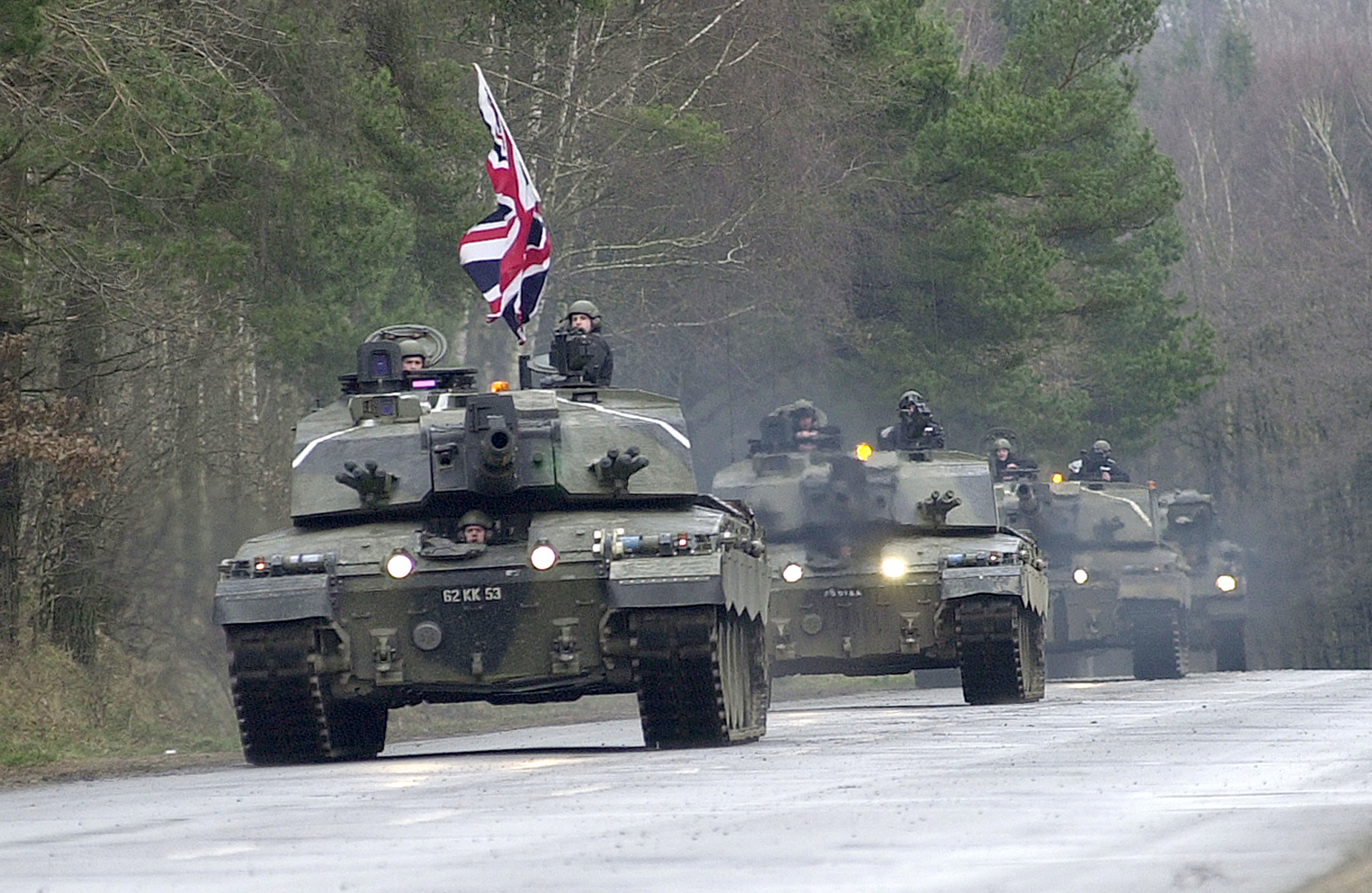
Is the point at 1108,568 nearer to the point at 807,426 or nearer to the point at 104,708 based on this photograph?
the point at 807,426

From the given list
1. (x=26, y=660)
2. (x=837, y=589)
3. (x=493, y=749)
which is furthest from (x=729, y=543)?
(x=26, y=660)

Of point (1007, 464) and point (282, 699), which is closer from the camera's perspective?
point (282, 699)

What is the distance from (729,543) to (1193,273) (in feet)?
A: 188

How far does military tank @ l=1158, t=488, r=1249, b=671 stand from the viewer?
123 ft

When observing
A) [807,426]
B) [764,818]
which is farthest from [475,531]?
[807,426]

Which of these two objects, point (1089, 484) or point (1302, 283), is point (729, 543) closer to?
point (1089, 484)

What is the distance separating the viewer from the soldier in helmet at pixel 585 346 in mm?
18062

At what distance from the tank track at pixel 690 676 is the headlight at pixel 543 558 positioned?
0.56 m

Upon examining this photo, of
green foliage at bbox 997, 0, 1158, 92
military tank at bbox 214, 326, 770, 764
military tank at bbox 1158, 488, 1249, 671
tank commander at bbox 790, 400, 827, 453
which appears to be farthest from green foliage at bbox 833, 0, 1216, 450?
military tank at bbox 214, 326, 770, 764

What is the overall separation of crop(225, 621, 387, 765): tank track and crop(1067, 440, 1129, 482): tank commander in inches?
812

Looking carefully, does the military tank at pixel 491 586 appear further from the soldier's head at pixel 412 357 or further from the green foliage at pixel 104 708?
the green foliage at pixel 104 708

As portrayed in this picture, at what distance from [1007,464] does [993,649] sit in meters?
10.3

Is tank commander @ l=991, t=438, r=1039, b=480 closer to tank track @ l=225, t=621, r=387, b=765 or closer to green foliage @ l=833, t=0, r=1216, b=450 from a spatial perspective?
green foliage @ l=833, t=0, r=1216, b=450

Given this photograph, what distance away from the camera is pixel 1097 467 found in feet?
118
